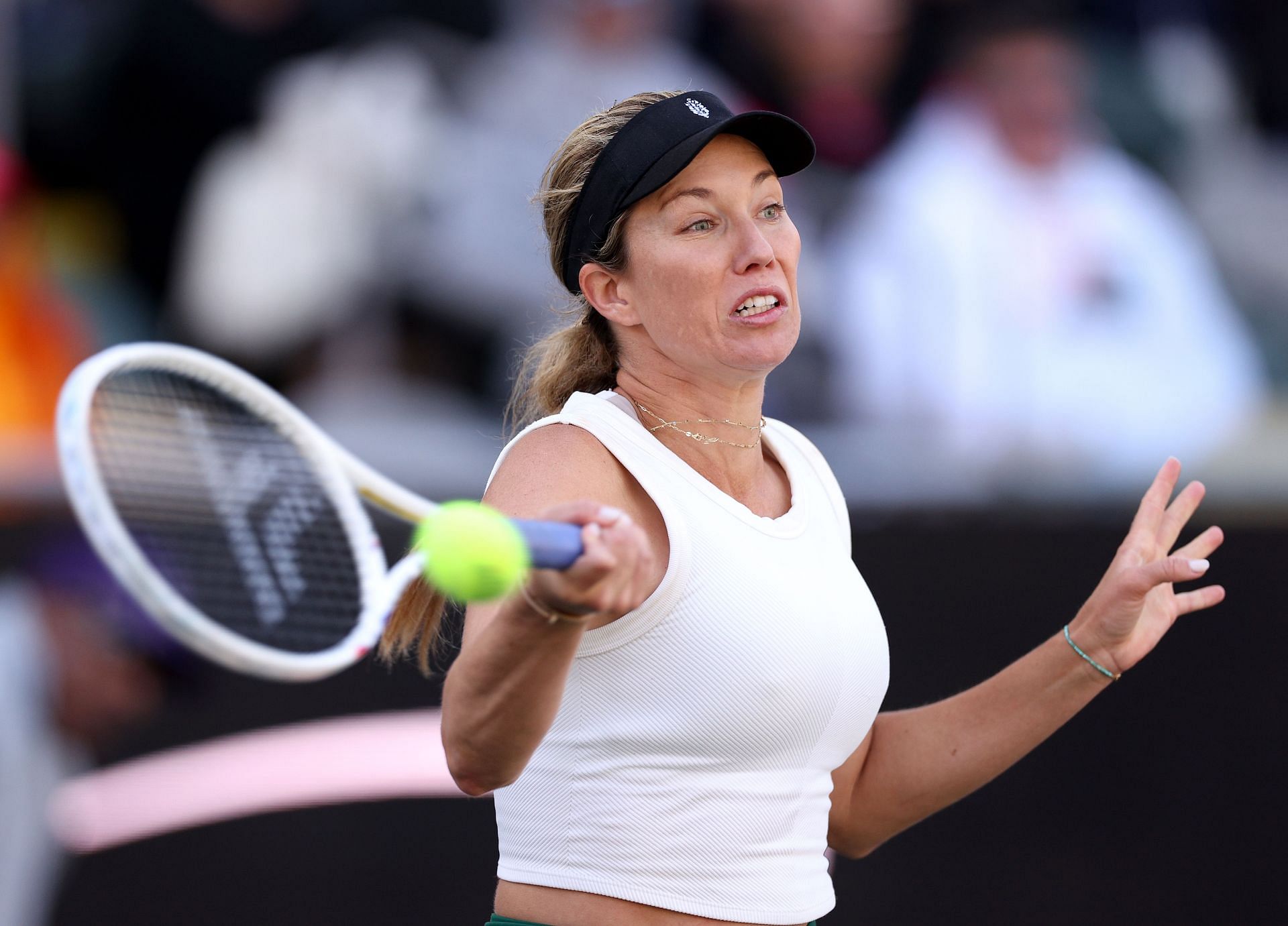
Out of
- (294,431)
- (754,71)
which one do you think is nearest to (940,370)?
(754,71)

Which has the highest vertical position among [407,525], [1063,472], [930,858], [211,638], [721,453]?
[721,453]

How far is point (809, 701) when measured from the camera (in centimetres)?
202

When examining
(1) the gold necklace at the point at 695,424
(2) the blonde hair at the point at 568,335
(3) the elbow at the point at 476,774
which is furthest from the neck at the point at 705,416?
(3) the elbow at the point at 476,774

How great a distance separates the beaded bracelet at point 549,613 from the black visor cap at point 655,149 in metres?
0.64

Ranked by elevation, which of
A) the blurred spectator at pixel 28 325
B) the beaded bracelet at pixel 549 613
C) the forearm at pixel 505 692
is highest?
the beaded bracelet at pixel 549 613

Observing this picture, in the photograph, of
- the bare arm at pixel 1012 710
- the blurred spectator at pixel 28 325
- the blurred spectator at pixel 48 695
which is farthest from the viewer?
the blurred spectator at pixel 28 325

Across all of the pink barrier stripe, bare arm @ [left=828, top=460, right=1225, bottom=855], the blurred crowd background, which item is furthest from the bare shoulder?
the blurred crowd background

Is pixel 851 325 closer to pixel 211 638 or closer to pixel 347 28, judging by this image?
pixel 347 28

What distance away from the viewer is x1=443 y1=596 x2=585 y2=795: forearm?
1.71 m

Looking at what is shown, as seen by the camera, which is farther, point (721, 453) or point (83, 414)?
point (721, 453)

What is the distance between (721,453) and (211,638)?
0.77 meters

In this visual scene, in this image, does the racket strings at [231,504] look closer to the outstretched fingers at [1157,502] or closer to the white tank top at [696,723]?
the white tank top at [696,723]

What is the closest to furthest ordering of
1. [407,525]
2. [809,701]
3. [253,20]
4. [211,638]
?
1. [211,638]
2. [809,701]
3. [407,525]
4. [253,20]

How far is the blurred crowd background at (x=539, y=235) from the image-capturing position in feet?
14.6
